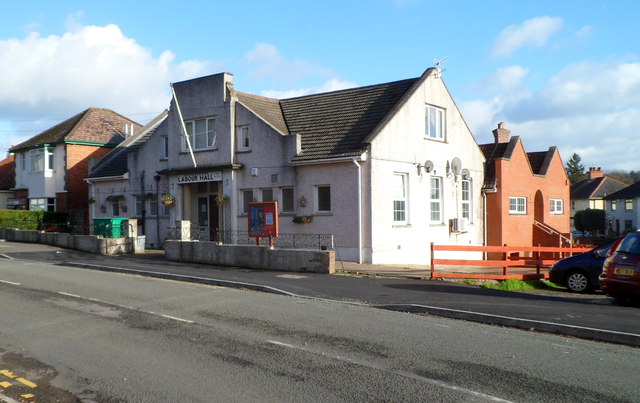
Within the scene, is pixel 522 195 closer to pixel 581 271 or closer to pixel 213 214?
pixel 581 271

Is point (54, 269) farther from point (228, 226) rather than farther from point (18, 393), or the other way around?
point (18, 393)

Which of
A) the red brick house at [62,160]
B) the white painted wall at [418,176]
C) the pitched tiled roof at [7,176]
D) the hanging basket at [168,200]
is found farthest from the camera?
the pitched tiled roof at [7,176]

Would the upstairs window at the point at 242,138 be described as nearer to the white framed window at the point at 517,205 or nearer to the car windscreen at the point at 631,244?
the white framed window at the point at 517,205

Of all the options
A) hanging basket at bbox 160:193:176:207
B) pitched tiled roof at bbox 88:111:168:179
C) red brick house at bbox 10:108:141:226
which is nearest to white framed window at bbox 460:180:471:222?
hanging basket at bbox 160:193:176:207

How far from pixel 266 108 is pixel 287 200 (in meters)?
4.57

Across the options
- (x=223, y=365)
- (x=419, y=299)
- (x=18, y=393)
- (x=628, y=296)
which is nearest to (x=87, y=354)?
(x=18, y=393)

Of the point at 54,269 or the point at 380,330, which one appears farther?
the point at 54,269

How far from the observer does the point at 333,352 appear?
25.6 ft

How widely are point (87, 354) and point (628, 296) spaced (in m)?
10.6

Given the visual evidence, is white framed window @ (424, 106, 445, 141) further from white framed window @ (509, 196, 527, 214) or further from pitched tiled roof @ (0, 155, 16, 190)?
pitched tiled roof @ (0, 155, 16, 190)

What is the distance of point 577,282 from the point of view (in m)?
15.5

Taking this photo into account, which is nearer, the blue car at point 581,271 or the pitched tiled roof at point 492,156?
the blue car at point 581,271

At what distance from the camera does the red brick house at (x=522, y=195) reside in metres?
27.3

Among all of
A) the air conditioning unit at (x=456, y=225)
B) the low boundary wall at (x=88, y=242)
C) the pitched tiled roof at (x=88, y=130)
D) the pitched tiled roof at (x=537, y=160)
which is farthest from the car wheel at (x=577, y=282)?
the pitched tiled roof at (x=88, y=130)
